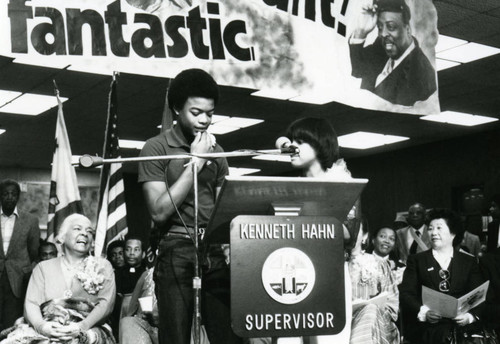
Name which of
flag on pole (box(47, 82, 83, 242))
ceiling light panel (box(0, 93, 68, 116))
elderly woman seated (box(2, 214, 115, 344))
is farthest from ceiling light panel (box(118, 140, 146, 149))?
elderly woman seated (box(2, 214, 115, 344))

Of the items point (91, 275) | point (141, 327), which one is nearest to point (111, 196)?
point (91, 275)

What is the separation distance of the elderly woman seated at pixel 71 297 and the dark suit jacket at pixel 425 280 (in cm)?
188

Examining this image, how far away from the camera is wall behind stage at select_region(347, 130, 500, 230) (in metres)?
11.4

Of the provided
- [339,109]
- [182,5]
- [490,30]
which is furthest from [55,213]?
[339,109]

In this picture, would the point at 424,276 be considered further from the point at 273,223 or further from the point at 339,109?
the point at 339,109

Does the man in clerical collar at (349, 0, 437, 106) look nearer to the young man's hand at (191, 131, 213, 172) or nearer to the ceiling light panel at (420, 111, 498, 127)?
the young man's hand at (191, 131, 213, 172)

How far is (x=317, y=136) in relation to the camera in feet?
7.55

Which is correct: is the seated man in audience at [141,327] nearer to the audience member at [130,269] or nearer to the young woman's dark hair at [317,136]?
the young woman's dark hair at [317,136]

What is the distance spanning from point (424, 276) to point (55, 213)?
9.42ft

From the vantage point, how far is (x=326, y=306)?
70.9 inches

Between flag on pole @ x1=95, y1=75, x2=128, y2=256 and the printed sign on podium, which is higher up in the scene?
flag on pole @ x1=95, y1=75, x2=128, y2=256

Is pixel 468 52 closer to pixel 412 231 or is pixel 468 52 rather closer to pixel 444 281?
pixel 412 231

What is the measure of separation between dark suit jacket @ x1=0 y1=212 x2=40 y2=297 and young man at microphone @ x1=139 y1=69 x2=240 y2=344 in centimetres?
418

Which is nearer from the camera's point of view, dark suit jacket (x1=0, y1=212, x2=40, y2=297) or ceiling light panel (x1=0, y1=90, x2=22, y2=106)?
dark suit jacket (x1=0, y1=212, x2=40, y2=297)
